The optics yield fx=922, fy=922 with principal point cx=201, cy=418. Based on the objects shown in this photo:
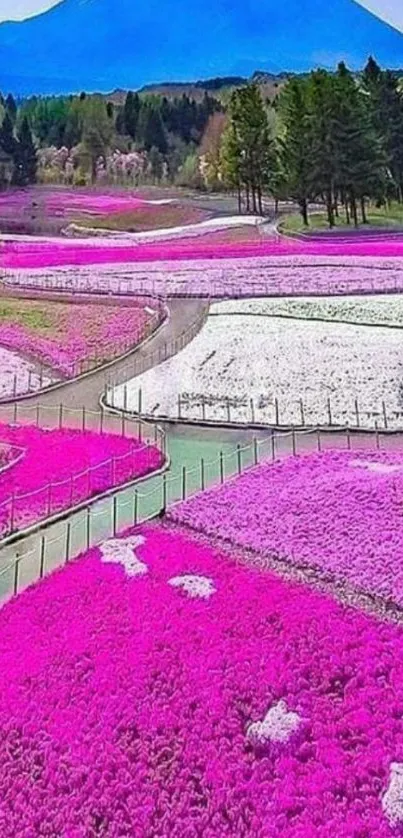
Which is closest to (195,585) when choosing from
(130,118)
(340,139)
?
(340,139)

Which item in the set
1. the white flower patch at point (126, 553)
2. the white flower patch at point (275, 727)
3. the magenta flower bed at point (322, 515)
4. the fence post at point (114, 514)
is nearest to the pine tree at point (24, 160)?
the magenta flower bed at point (322, 515)

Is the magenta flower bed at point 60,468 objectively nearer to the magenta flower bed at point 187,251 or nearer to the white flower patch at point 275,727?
the white flower patch at point 275,727

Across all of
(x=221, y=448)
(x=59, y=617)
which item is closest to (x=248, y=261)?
(x=221, y=448)

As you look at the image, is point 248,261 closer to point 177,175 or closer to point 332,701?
point 332,701

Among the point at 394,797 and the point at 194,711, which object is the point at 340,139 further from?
the point at 394,797

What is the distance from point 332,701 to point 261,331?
24.3 meters

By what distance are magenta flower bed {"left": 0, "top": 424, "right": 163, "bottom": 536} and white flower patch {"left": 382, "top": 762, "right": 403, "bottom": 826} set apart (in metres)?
11.0

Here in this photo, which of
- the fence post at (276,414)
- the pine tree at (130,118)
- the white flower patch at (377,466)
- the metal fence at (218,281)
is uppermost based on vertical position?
the pine tree at (130,118)

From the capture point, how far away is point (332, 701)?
12703 millimetres

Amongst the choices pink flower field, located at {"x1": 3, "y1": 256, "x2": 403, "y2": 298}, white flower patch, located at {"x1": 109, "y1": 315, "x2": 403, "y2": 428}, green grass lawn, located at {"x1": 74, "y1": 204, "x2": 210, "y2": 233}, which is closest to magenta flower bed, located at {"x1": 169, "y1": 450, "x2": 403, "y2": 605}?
white flower patch, located at {"x1": 109, "y1": 315, "x2": 403, "y2": 428}

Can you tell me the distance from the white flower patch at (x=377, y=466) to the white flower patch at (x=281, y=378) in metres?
4.58

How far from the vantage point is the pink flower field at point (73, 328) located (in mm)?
35625

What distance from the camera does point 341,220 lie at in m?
73.2

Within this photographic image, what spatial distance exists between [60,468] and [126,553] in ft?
20.0
